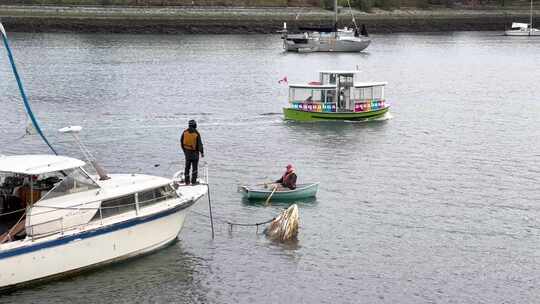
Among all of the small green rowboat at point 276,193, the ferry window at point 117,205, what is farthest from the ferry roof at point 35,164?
the small green rowboat at point 276,193

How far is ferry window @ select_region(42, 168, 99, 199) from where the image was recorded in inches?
1076

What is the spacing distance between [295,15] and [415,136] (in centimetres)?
9153

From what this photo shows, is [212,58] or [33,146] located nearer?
[33,146]

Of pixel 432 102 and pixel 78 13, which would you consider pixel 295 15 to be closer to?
pixel 78 13

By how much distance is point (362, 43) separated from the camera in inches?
4638

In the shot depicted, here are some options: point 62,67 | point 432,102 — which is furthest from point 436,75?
point 62,67

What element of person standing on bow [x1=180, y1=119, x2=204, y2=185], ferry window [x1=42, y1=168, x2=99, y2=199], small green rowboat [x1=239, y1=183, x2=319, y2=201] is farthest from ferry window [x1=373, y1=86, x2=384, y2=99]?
ferry window [x1=42, y1=168, x2=99, y2=199]

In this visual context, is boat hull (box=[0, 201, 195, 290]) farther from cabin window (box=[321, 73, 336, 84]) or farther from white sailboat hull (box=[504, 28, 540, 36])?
white sailboat hull (box=[504, 28, 540, 36])

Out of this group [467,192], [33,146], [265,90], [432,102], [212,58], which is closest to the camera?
[467,192]

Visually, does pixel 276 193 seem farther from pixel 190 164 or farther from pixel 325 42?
pixel 325 42

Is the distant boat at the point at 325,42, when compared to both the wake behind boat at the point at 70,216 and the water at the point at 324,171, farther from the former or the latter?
the wake behind boat at the point at 70,216

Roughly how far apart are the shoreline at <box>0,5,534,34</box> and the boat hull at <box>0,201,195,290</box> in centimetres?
10002

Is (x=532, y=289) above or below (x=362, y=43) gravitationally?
below

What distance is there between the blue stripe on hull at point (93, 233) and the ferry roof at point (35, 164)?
2.03m
